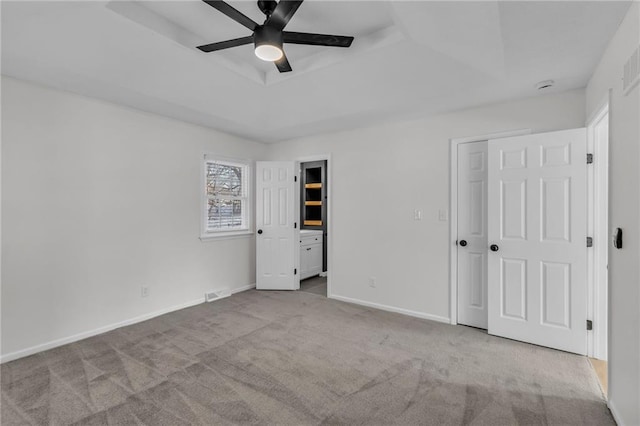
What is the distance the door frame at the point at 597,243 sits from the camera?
2707 mm

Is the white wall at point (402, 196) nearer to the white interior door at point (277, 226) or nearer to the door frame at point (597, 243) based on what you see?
the door frame at point (597, 243)

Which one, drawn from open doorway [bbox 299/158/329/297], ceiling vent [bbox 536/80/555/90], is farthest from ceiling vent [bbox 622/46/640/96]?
open doorway [bbox 299/158/329/297]

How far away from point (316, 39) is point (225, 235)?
130 inches

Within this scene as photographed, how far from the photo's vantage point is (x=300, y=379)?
7.80ft

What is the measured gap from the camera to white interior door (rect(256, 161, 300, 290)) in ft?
16.3

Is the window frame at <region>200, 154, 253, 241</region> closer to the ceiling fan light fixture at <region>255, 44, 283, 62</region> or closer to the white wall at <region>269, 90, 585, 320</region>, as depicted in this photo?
the white wall at <region>269, 90, 585, 320</region>

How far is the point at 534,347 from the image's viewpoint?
292 centimetres

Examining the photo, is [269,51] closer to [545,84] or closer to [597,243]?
[545,84]

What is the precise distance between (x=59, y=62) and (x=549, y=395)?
178 inches

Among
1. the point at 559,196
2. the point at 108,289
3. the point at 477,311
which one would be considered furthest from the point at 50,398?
the point at 559,196

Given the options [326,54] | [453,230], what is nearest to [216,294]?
[453,230]

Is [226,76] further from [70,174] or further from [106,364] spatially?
[106,364]

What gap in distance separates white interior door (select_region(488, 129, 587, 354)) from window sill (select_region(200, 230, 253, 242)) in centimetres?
346

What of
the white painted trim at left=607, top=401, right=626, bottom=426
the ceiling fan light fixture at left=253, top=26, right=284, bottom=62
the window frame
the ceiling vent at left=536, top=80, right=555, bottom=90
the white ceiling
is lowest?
the white painted trim at left=607, top=401, right=626, bottom=426
